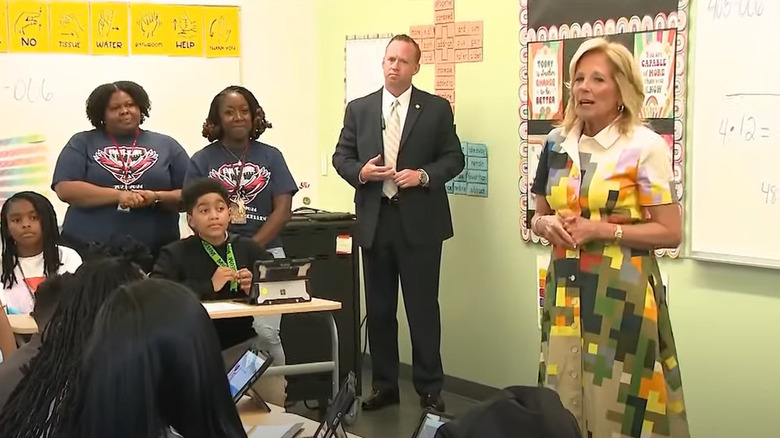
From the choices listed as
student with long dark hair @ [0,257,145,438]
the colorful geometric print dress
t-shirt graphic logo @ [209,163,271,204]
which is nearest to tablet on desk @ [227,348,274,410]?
student with long dark hair @ [0,257,145,438]

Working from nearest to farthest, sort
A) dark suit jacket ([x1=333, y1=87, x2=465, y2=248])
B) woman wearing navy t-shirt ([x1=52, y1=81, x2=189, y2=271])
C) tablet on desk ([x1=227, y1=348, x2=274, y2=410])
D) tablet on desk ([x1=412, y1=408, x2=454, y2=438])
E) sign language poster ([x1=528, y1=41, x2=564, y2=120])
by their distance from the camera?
tablet on desk ([x1=412, y1=408, x2=454, y2=438]) → tablet on desk ([x1=227, y1=348, x2=274, y2=410]) → woman wearing navy t-shirt ([x1=52, y1=81, x2=189, y2=271]) → sign language poster ([x1=528, y1=41, x2=564, y2=120]) → dark suit jacket ([x1=333, y1=87, x2=465, y2=248])

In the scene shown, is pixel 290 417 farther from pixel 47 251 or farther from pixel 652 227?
pixel 47 251

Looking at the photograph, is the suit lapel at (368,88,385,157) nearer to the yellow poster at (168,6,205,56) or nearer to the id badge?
the id badge

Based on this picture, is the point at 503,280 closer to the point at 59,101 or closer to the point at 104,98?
the point at 104,98

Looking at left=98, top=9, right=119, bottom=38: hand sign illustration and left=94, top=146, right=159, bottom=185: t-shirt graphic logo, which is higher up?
left=98, top=9, right=119, bottom=38: hand sign illustration

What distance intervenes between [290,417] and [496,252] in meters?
2.49

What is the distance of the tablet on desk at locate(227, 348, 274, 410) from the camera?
2.43 meters

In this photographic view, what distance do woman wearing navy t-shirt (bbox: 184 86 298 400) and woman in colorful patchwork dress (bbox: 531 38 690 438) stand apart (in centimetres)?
180

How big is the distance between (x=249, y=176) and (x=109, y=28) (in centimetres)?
160

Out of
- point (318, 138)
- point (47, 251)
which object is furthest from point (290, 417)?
point (318, 138)

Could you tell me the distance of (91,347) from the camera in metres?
1.53

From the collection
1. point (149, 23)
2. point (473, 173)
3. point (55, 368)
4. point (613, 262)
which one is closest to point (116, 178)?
point (149, 23)

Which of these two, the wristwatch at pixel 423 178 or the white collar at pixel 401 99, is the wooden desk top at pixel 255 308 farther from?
the white collar at pixel 401 99

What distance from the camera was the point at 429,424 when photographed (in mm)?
2111
